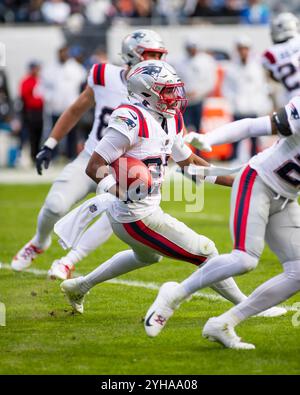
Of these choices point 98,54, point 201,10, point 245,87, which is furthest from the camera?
point 201,10

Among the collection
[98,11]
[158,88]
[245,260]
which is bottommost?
[98,11]

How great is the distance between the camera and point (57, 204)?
20.5 ft

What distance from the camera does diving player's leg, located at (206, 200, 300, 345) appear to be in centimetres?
442

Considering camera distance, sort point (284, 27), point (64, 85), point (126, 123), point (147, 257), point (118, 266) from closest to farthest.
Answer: point (126, 123)
point (147, 257)
point (118, 266)
point (284, 27)
point (64, 85)

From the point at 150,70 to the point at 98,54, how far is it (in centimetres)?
1022

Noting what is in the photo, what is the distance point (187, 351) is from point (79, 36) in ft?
40.5

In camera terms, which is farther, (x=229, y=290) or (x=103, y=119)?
(x=103, y=119)

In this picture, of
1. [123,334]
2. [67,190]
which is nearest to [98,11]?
[67,190]

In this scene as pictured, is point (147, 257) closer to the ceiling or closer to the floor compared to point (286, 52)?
closer to the ceiling

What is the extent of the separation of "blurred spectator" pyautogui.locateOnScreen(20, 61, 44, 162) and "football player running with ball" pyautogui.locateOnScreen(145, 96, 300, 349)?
10.9 meters

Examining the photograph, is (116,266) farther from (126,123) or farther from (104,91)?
(104,91)

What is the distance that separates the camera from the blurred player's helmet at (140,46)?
236 inches

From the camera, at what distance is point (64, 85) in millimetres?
14703

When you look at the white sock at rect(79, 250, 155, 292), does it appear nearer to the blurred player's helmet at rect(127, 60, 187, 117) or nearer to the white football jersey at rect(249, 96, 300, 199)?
the blurred player's helmet at rect(127, 60, 187, 117)
